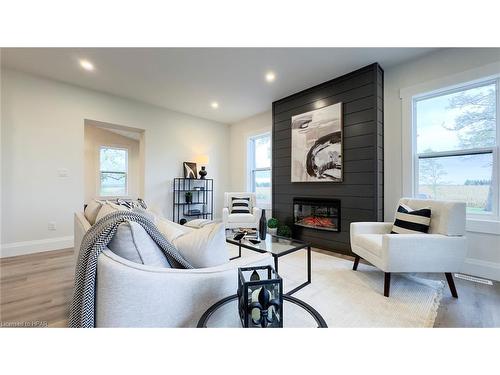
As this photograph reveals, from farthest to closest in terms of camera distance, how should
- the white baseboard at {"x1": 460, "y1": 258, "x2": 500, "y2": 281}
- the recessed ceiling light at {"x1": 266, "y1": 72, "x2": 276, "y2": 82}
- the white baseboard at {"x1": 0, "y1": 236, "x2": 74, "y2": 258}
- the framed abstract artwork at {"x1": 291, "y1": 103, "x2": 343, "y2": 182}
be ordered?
the framed abstract artwork at {"x1": 291, "y1": 103, "x2": 343, "y2": 182}, the recessed ceiling light at {"x1": 266, "y1": 72, "x2": 276, "y2": 82}, the white baseboard at {"x1": 0, "y1": 236, "x2": 74, "y2": 258}, the white baseboard at {"x1": 460, "y1": 258, "x2": 500, "y2": 281}

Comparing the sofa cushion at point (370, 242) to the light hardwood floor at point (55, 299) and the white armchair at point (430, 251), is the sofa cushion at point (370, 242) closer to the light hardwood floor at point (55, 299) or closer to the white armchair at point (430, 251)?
the white armchair at point (430, 251)

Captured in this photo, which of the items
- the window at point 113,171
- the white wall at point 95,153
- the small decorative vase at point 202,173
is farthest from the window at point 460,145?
the window at point 113,171

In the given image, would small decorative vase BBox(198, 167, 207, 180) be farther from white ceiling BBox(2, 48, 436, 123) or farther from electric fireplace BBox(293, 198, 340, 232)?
electric fireplace BBox(293, 198, 340, 232)

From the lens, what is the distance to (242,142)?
4980 millimetres

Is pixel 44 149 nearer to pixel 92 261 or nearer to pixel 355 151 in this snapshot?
pixel 92 261

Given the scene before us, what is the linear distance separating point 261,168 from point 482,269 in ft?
11.6

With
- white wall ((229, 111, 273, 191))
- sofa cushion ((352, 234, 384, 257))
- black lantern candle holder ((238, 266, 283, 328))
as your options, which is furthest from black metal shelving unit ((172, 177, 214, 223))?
black lantern candle holder ((238, 266, 283, 328))

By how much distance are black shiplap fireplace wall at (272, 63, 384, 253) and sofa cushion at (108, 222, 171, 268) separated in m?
2.69

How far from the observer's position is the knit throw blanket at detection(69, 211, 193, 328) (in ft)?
2.56

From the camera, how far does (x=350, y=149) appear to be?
9.45 feet
